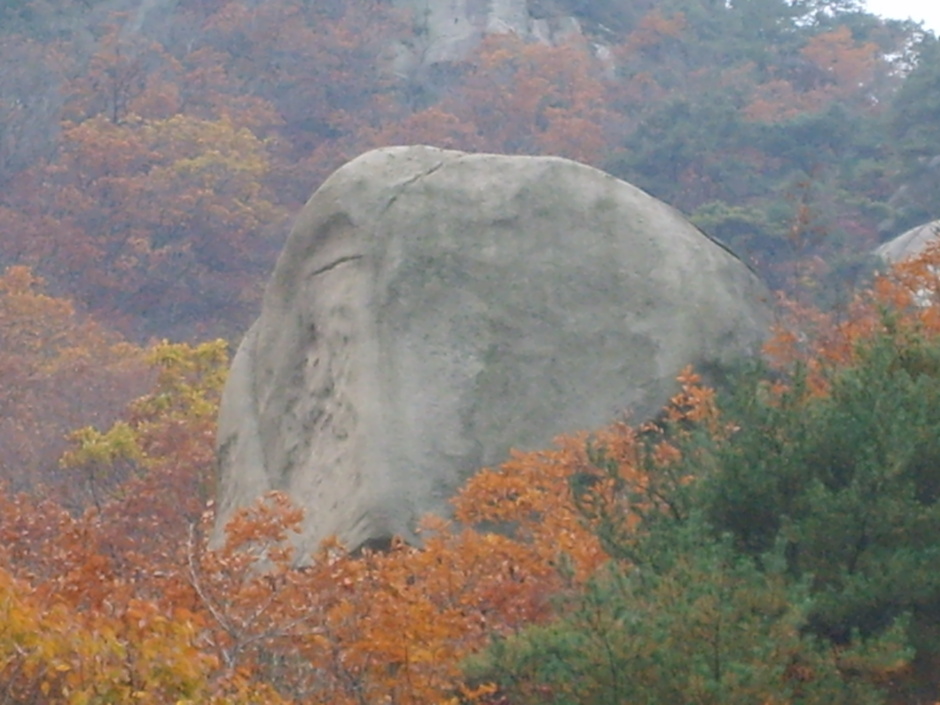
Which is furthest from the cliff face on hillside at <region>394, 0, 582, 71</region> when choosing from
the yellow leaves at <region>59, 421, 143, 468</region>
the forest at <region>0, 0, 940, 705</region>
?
the yellow leaves at <region>59, 421, 143, 468</region>

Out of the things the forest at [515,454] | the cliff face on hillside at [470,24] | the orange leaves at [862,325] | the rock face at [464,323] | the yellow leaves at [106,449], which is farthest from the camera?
the cliff face on hillside at [470,24]

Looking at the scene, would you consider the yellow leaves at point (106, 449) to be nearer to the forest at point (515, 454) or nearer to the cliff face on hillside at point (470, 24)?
the forest at point (515, 454)

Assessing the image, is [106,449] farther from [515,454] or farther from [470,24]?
[470,24]

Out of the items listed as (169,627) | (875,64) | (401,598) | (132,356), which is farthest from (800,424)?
(875,64)

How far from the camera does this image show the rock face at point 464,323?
9180mm

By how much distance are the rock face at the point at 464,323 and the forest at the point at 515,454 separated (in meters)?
0.48

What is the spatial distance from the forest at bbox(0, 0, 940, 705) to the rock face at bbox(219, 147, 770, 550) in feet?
1.57

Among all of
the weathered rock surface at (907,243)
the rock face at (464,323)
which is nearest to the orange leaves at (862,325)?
the rock face at (464,323)

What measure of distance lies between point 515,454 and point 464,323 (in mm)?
1411

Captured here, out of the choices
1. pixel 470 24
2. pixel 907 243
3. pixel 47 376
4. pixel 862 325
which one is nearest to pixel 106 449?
pixel 47 376

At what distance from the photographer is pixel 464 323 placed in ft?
31.2

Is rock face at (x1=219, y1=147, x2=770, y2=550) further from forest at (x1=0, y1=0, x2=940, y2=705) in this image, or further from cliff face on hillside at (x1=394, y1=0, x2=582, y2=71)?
cliff face on hillside at (x1=394, y1=0, x2=582, y2=71)

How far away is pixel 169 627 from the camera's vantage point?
486cm

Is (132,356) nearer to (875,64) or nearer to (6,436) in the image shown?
(6,436)
